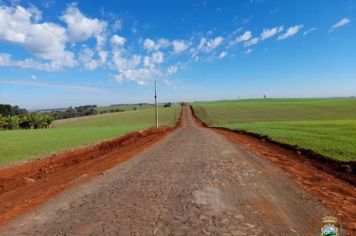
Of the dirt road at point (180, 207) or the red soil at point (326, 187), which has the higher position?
the dirt road at point (180, 207)

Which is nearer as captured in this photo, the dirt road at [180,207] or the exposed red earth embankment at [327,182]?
the dirt road at [180,207]

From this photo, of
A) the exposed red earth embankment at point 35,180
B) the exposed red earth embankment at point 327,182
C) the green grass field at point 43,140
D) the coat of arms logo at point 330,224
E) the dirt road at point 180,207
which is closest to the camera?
the coat of arms logo at point 330,224

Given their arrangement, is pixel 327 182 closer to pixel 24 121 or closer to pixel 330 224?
pixel 330 224

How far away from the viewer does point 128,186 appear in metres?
9.95

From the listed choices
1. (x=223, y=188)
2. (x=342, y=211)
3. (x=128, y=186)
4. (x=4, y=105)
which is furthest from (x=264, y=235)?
(x=4, y=105)

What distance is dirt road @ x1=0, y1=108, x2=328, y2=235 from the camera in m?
6.29

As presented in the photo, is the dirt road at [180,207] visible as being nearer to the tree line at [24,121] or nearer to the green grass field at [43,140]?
the green grass field at [43,140]

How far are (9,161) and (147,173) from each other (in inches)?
299

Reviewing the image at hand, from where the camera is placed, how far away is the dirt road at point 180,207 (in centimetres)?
629

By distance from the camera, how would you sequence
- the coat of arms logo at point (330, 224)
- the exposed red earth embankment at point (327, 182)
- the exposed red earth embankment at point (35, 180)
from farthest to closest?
1. the exposed red earth embankment at point (35, 180)
2. the exposed red earth embankment at point (327, 182)
3. the coat of arms logo at point (330, 224)

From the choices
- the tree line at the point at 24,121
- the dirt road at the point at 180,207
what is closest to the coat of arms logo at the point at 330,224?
the dirt road at the point at 180,207

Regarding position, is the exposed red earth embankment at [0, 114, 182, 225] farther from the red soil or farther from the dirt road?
the red soil

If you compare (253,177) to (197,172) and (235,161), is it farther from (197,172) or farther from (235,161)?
(235,161)

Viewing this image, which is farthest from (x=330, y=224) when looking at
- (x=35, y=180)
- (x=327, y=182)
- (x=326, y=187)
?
(x=35, y=180)
